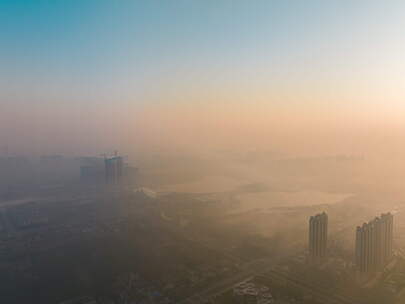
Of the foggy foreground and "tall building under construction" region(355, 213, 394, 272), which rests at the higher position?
"tall building under construction" region(355, 213, 394, 272)

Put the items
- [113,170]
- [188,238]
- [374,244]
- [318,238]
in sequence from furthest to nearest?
[113,170] → [188,238] → [318,238] → [374,244]

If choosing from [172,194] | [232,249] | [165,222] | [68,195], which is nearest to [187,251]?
[232,249]

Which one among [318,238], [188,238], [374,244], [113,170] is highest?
[113,170]

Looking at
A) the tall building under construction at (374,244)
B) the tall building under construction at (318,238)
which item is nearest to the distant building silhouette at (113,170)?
the tall building under construction at (318,238)

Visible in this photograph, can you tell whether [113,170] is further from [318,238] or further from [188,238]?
[318,238]

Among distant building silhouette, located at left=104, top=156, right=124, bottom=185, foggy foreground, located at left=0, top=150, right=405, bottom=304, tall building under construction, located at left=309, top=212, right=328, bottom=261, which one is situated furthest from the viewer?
distant building silhouette, located at left=104, top=156, right=124, bottom=185

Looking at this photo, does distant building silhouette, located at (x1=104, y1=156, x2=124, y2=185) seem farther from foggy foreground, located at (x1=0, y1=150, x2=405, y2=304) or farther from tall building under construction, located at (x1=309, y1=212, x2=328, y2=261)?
tall building under construction, located at (x1=309, y1=212, x2=328, y2=261)

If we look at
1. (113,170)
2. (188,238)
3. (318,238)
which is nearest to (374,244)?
(318,238)

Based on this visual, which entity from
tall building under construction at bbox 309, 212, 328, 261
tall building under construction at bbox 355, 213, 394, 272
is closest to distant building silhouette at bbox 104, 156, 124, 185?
tall building under construction at bbox 309, 212, 328, 261
